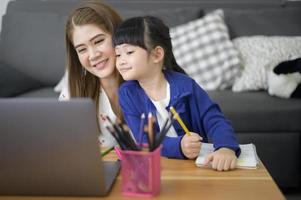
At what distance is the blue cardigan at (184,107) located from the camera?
3.52 feet

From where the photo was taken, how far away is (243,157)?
0.95 m

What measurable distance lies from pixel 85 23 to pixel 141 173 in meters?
0.61

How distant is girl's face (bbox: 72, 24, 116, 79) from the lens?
1.22 meters

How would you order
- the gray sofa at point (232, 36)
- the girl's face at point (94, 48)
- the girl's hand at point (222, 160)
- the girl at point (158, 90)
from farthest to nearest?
the gray sofa at point (232, 36), the girl's face at point (94, 48), the girl at point (158, 90), the girl's hand at point (222, 160)

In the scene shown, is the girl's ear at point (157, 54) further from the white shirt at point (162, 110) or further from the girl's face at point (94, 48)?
the girl's face at point (94, 48)

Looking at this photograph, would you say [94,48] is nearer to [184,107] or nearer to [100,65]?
[100,65]

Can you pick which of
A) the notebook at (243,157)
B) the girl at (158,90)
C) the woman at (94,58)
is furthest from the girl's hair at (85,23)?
the notebook at (243,157)

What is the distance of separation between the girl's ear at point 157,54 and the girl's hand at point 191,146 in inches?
9.6

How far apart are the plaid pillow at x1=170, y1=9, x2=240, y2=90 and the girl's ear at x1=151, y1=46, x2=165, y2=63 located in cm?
127

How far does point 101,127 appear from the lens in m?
1.29

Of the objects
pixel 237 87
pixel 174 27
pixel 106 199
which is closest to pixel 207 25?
pixel 174 27

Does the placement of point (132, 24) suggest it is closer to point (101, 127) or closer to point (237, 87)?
point (101, 127)

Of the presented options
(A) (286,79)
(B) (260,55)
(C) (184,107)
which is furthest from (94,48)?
(B) (260,55)

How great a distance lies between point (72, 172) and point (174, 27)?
1952 mm
